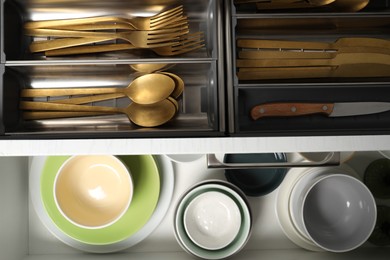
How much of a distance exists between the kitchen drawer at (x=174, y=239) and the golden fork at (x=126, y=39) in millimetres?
311

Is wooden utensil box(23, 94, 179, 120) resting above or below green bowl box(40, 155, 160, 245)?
above

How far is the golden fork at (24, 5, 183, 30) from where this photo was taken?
3.28 ft

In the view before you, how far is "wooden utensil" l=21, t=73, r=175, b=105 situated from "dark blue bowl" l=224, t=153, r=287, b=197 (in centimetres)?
27

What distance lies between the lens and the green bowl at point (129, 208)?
1106mm

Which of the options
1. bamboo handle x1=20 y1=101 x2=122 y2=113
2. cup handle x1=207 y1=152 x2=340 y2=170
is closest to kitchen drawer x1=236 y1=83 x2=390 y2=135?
cup handle x1=207 y1=152 x2=340 y2=170

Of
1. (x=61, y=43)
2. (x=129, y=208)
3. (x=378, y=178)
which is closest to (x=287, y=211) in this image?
(x=378, y=178)

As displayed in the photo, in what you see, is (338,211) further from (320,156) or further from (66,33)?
(66,33)

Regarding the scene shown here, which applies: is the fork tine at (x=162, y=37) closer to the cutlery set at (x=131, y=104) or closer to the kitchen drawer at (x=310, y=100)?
the cutlery set at (x=131, y=104)

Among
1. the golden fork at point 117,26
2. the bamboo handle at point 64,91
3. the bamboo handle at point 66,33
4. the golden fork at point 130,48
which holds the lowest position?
the bamboo handle at point 64,91

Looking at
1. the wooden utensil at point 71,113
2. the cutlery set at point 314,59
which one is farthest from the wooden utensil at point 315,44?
the wooden utensil at point 71,113

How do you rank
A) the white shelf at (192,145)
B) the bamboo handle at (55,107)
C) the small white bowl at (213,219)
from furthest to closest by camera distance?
the small white bowl at (213,219), the bamboo handle at (55,107), the white shelf at (192,145)

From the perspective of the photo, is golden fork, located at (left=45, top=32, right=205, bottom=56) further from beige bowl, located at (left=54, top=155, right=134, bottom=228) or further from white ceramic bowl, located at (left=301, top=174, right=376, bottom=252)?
white ceramic bowl, located at (left=301, top=174, right=376, bottom=252)

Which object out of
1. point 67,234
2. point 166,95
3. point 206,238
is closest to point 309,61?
point 166,95

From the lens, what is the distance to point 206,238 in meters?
1.09
